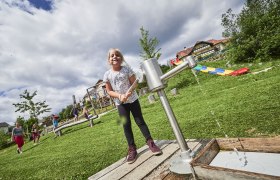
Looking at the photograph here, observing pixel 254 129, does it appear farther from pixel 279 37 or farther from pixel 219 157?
pixel 279 37

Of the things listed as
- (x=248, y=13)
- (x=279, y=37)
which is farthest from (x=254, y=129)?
(x=248, y=13)

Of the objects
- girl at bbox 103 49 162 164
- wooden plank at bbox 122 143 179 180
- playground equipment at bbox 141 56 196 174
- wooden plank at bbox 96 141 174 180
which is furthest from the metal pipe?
girl at bbox 103 49 162 164

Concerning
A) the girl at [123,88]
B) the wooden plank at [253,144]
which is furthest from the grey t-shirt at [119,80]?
the wooden plank at [253,144]

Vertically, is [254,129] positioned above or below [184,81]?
below

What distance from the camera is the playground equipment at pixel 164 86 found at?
1544 millimetres

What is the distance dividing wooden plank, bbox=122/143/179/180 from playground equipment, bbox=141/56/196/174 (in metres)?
0.37

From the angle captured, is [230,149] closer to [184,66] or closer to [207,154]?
[207,154]

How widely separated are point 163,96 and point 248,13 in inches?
915

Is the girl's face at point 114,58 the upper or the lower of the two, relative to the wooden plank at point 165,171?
upper

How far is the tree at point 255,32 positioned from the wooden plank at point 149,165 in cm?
1963

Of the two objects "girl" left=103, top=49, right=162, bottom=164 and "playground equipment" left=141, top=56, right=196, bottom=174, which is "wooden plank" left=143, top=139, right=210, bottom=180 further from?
"girl" left=103, top=49, right=162, bottom=164

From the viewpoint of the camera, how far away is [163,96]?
1631 mm

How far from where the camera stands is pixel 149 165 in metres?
2.06

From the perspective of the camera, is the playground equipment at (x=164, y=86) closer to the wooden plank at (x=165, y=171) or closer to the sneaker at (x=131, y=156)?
the wooden plank at (x=165, y=171)
